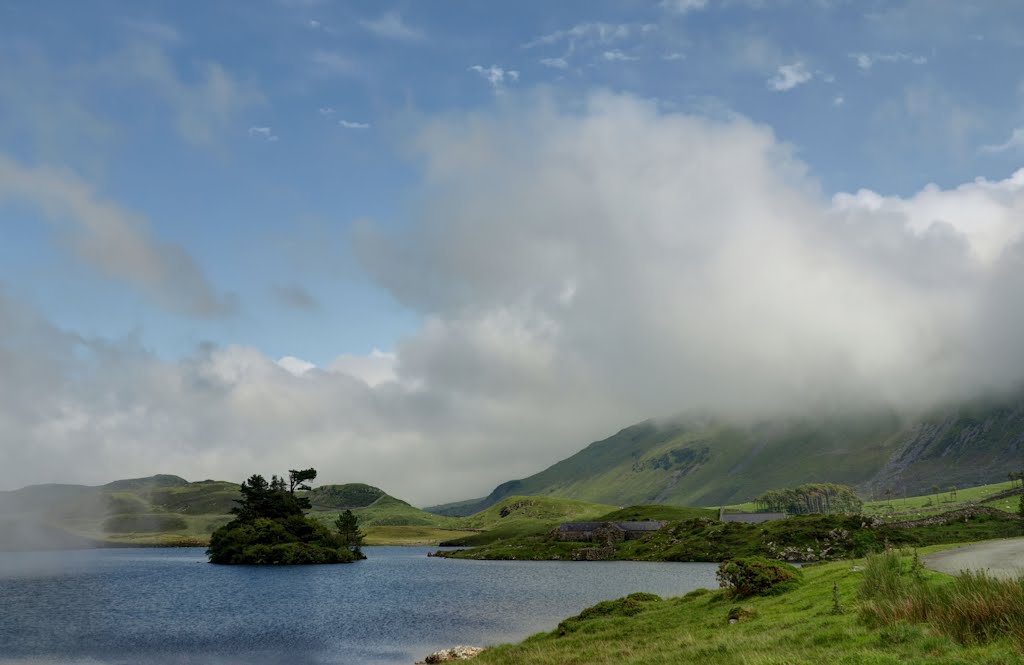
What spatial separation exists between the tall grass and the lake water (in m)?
37.4

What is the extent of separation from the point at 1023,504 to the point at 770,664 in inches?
7221

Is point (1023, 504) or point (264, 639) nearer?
point (264, 639)

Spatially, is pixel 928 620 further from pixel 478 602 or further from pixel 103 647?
pixel 478 602

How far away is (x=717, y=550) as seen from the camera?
7613 inches

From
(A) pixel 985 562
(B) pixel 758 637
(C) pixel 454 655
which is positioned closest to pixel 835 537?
(A) pixel 985 562

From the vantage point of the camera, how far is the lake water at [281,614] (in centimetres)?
5788

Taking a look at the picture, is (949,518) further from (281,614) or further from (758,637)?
(758,637)

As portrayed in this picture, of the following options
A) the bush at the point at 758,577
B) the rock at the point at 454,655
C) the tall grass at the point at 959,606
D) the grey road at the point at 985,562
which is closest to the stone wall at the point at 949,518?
the grey road at the point at 985,562

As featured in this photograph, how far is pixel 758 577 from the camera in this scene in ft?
153

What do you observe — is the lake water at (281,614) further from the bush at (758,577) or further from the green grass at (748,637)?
the bush at (758,577)

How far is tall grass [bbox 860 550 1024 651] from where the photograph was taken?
68.4 ft

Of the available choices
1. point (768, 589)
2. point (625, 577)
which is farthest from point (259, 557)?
point (768, 589)

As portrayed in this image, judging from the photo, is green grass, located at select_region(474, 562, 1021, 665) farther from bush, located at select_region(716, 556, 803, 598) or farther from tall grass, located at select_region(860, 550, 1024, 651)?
bush, located at select_region(716, 556, 803, 598)

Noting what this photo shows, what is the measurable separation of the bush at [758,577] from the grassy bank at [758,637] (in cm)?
102
